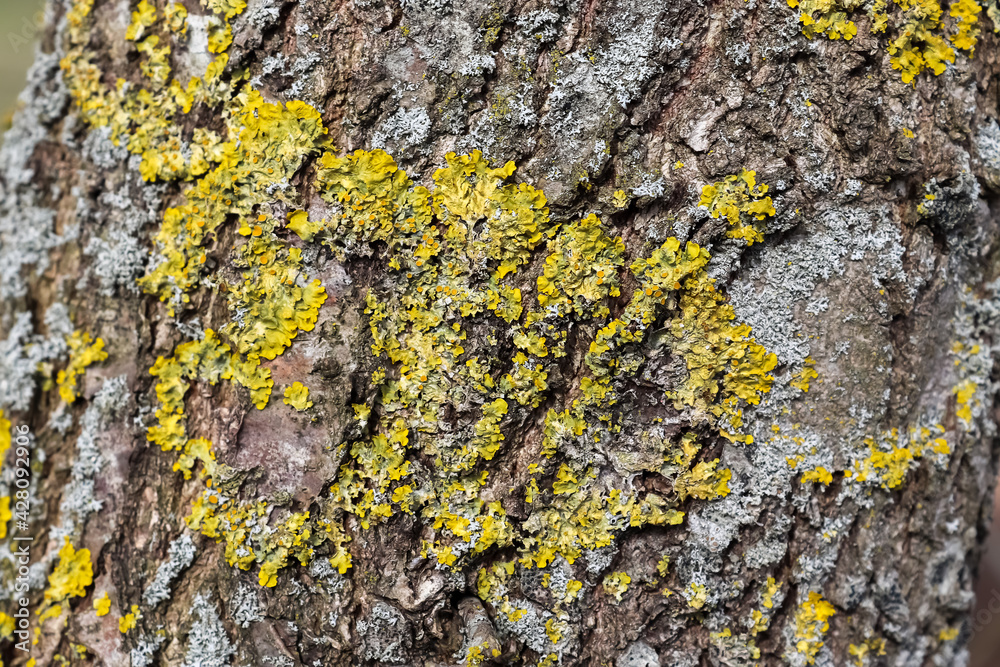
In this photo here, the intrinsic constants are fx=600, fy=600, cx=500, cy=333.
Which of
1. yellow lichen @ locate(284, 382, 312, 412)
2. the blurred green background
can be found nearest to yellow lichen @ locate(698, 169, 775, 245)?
yellow lichen @ locate(284, 382, 312, 412)

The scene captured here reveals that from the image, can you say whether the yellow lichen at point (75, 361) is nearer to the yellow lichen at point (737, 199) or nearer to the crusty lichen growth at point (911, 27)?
the yellow lichen at point (737, 199)

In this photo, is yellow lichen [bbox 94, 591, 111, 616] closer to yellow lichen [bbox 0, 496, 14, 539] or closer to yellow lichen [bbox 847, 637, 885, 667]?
yellow lichen [bbox 0, 496, 14, 539]

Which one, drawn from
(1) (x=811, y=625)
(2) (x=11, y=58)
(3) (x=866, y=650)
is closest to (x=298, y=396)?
(1) (x=811, y=625)

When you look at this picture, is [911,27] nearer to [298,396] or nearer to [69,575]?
[298,396]

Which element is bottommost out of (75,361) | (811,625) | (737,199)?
(75,361)

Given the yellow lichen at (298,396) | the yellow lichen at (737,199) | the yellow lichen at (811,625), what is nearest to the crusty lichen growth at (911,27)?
the yellow lichen at (737,199)

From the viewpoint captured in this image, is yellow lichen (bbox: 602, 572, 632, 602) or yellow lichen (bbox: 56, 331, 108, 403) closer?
yellow lichen (bbox: 602, 572, 632, 602)

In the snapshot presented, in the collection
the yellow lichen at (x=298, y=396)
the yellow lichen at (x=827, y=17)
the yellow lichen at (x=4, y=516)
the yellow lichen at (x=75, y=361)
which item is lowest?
the yellow lichen at (x=4, y=516)

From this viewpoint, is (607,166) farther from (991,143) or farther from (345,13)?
(991,143)

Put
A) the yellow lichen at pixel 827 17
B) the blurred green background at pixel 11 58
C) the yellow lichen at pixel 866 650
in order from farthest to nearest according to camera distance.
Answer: the blurred green background at pixel 11 58, the yellow lichen at pixel 866 650, the yellow lichen at pixel 827 17
